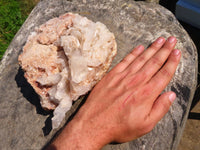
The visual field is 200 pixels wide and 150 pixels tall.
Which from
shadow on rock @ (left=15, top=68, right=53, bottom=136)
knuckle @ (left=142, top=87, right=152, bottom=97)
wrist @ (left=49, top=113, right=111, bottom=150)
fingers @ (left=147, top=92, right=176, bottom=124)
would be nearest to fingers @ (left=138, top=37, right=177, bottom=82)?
knuckle @ (left=142, top=87, right=152, bottom=97)

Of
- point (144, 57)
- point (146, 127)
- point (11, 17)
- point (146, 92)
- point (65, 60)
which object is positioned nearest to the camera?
point (146, 127)

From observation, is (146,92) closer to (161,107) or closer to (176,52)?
(161,107)

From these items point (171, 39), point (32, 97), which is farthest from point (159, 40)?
point (32, 97)

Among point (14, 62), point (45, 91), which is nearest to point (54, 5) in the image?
point (14, 62)

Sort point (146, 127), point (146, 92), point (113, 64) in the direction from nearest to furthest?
point (146, 127), point (146, 92), point (113, 64)

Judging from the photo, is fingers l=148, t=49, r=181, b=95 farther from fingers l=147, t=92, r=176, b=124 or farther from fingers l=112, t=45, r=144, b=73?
fingers l=112, t=45, r=144, b=73

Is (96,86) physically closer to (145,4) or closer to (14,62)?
(14,62)

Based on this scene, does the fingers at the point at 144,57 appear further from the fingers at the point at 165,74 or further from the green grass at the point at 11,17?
the green grass at the point at 11,17
